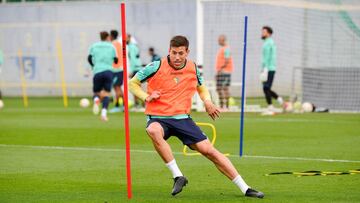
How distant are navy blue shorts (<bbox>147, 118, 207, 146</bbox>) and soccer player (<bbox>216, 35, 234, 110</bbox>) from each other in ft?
54.3

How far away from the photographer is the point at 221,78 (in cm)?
2798

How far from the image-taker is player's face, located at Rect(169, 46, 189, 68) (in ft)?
33.9

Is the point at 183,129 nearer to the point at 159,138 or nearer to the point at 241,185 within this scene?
the point at 159,138

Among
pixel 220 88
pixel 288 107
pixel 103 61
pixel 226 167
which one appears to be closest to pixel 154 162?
pixel 226 167

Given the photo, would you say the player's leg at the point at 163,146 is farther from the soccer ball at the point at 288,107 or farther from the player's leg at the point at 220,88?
the player's leg at the point at 220,88

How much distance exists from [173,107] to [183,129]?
0.27m

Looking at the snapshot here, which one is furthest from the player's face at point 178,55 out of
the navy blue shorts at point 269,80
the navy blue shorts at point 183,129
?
the navy blue shorts at point 269,80

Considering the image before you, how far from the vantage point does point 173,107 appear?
10.5 meters

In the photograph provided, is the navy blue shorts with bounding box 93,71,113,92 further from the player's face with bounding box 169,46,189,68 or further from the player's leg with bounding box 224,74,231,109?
the player's face with bounding box 169,46,189,68

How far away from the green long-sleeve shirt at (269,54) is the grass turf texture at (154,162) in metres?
1.86

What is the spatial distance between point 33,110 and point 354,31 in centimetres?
1028

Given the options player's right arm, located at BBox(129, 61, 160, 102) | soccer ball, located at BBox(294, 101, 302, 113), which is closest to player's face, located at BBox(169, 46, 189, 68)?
player's right arm, located at BBox(129, 61, 160, 102)

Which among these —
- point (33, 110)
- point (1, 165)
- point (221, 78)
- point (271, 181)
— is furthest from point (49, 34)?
point (271, 181)

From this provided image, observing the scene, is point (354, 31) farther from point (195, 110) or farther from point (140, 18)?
point (140, 18)
